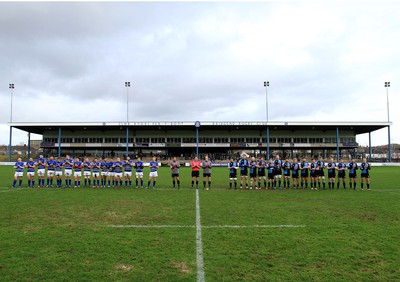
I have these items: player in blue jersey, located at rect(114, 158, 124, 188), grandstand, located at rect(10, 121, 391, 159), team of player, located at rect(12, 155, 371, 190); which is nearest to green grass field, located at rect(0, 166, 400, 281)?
team of player, located at rect(12, 155, 371, 190)

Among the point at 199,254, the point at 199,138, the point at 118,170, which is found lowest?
the point at 199,254

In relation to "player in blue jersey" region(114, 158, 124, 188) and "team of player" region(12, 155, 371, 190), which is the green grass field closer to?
"team of player" region(12, 155, 371, 190)

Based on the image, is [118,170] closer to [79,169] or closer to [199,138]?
[79,169]

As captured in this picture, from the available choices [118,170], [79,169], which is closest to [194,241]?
[118,170]

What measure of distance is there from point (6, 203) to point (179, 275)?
9.33m

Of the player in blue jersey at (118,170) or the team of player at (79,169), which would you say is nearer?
the team of player at (79,169)

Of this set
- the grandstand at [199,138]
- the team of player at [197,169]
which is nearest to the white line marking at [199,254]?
the team of player at [197,169]

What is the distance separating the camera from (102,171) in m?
17.0

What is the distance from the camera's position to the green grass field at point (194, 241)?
4.72 meters

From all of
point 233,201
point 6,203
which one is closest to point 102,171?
point 6,203

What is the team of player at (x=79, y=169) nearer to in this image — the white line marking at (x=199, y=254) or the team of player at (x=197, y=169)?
the team of player at (x=197, y=169)

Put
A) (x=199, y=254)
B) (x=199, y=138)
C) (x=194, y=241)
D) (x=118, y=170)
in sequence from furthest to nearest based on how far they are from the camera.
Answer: (x=199, y=138) < (x=118, y=170) < (x=194, y=241) < (x=199, y=254)

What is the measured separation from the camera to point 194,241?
6.34 metres

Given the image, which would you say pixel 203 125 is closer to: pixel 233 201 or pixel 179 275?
pixel 233 201
